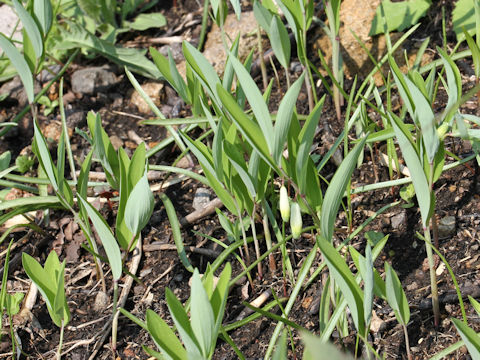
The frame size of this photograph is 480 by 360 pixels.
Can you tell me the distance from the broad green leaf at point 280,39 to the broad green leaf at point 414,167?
1.79 ft

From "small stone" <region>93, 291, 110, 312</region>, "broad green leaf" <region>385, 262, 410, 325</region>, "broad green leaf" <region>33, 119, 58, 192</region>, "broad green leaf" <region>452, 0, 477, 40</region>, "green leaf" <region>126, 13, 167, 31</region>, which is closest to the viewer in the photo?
"broad green leaf" <region>385, 262, 410, 325</region>

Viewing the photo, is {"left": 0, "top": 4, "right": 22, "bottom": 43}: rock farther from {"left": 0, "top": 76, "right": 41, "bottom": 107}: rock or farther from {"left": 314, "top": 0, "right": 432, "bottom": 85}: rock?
{"left": 314, "top": 0, "right": 432, "bottom": 85}: rock

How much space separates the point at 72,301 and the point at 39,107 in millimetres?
1021

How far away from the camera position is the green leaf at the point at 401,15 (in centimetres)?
220

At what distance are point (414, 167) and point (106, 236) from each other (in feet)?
2.19

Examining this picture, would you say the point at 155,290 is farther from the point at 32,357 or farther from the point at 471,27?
the point at 471,27

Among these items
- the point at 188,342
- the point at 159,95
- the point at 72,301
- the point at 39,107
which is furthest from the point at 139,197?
the point at 39,107

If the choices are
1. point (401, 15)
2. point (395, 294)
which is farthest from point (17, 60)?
point (401, 15)

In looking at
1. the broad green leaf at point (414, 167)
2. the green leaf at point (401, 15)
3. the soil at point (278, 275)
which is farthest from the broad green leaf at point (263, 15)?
the broad green leaf at point (414, 167)

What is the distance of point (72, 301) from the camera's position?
1752mm

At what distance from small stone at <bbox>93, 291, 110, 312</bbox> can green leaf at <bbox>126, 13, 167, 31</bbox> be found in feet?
4.25

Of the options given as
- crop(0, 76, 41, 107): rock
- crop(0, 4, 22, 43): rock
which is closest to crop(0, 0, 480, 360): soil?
crop(0, 76, 41, 107): rock

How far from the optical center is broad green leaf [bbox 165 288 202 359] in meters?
1.10

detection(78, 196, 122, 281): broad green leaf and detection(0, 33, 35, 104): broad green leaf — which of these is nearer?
detection(78, 196, 122, 281): broad green leaf
